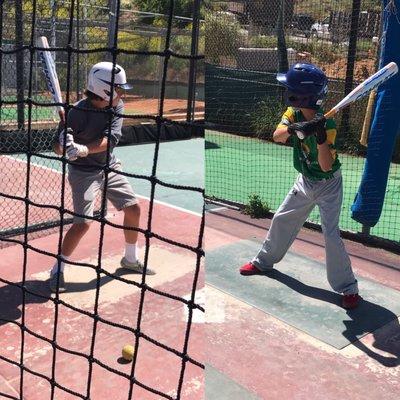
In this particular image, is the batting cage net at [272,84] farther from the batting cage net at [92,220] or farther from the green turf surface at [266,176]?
the batting cage net at [92,220]

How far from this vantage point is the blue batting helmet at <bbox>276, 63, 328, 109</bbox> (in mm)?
2982

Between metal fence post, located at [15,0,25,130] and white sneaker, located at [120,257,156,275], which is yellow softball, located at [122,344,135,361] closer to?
white sneaker, located at [120,257,156,275]

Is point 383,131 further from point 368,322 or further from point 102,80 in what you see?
point 102,80

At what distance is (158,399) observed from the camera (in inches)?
91.8

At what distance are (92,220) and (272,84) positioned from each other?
487 cm

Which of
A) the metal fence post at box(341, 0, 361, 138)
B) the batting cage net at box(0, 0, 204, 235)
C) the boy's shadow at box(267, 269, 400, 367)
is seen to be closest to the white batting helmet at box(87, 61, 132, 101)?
the batting cage net at box(0, 0, 204, 235)

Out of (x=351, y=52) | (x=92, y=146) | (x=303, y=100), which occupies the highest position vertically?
(x=351, y=52)

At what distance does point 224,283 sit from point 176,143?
586cm

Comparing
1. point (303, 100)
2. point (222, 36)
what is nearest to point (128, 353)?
point (303, 100)

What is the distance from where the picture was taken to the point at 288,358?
2.64 metres

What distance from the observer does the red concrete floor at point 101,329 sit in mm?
2387

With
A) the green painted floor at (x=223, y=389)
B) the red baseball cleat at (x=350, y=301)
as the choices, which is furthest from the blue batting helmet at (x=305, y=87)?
the green painted floor at (x=223, y=389)

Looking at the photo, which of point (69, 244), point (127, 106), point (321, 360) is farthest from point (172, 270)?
point (127, 106)

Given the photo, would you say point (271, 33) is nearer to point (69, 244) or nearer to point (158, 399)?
point (69, 244)
